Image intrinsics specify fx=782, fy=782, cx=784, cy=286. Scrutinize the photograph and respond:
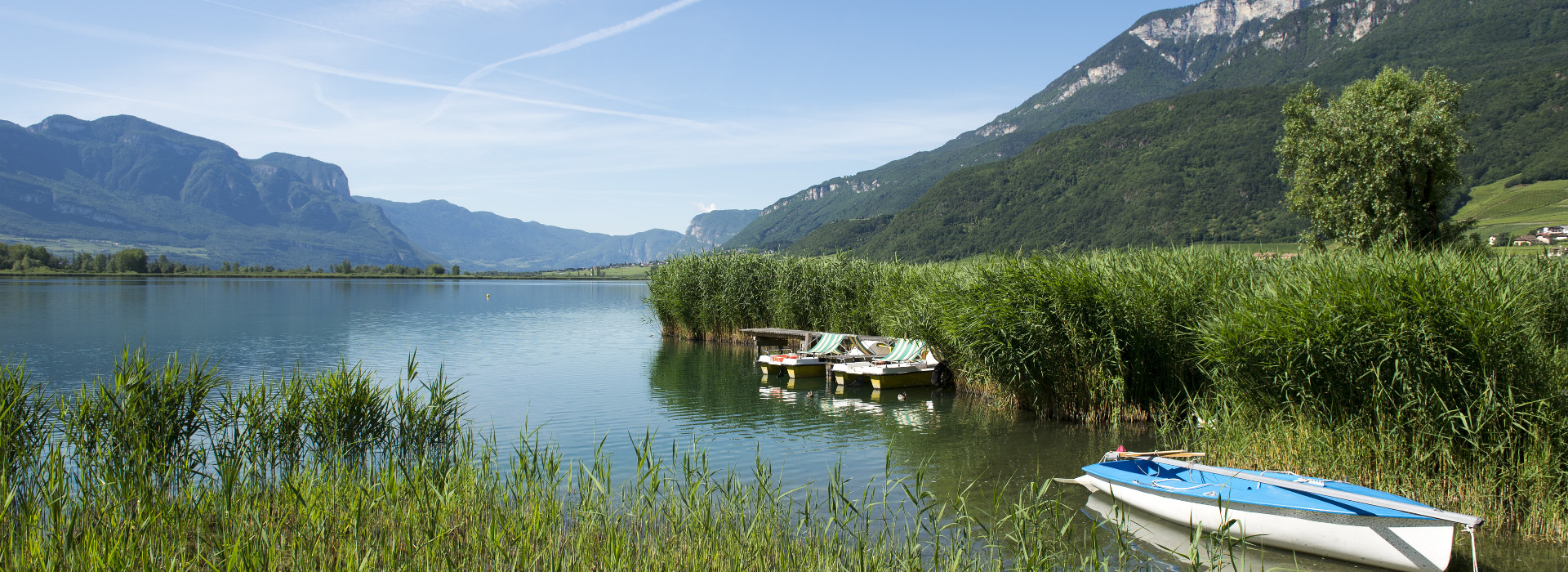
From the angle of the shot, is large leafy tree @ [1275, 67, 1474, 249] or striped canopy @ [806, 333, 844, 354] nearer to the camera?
large leafy tree @ [1275, 67, 1474, 249]

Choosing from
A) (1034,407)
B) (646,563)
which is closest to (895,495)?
(646,563)

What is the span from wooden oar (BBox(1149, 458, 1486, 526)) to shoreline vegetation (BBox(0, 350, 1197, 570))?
41.6 inches

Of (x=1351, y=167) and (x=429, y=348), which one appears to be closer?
(x=1351, y=167)

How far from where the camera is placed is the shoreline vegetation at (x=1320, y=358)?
9766mm

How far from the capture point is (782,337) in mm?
36375

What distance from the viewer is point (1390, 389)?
415 inches

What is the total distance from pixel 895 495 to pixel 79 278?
15419 cm

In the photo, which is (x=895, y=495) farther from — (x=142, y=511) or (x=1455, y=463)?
(x=142, y=511)

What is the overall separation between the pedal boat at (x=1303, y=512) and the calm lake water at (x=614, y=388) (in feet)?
1.55

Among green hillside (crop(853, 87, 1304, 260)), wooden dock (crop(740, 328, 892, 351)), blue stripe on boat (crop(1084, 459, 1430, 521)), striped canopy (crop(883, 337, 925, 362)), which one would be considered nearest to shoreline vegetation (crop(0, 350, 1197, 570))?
blue stripe on boat (crop(1084, 459, 1430, 521))

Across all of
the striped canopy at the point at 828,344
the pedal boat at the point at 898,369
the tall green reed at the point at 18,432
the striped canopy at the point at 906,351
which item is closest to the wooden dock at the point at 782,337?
the striped canopy at the point at 828,344

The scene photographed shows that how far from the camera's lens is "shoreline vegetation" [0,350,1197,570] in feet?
22.0

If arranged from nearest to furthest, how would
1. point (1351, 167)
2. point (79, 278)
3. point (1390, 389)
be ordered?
point (1390, 389) < point (1351, 167) < point (79, 278)

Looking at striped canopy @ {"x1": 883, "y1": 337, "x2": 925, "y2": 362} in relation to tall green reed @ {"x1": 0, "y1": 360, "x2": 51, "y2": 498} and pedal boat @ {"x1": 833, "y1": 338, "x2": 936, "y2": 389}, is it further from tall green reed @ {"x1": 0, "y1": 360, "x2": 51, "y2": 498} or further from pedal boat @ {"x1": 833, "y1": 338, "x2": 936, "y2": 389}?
tall green reed @ {"x1": 0, "y1": 360, "x2": 51, "y2": 498}
